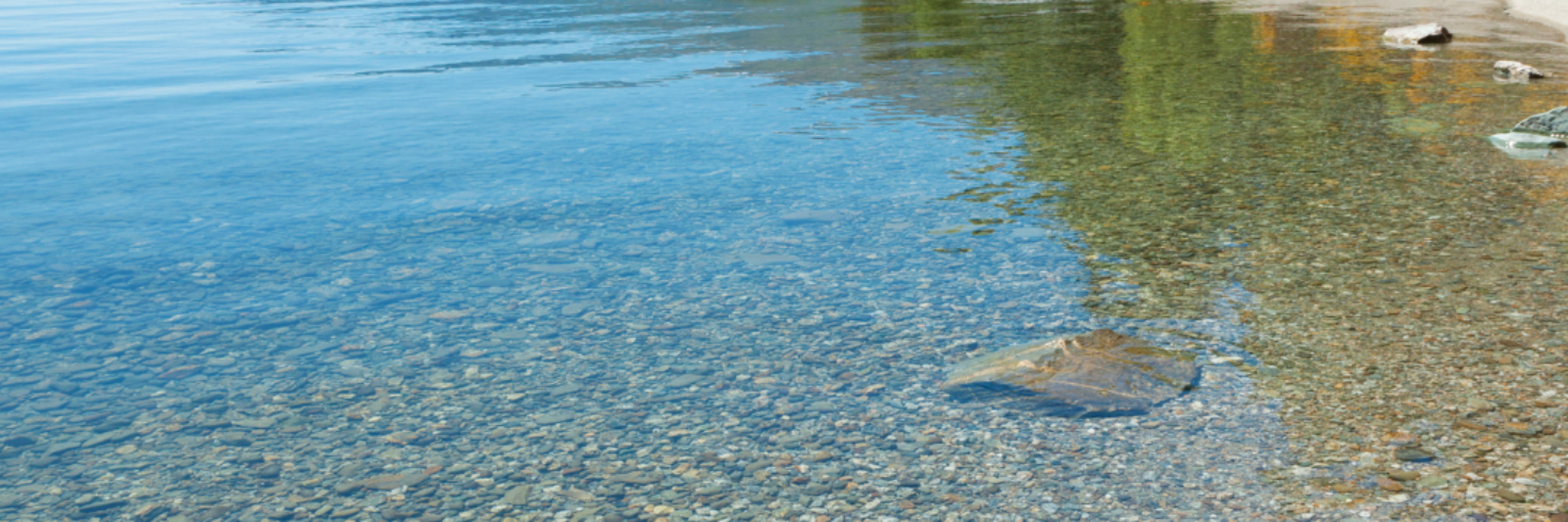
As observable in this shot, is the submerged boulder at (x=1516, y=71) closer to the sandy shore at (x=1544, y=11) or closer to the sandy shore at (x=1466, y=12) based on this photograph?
the sandy shore at (x=1466, y=12)

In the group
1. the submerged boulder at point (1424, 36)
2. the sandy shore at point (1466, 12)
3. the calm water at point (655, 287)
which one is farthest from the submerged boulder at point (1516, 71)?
the sandy shore at point (1466, 12)

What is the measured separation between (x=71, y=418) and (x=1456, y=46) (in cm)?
1812

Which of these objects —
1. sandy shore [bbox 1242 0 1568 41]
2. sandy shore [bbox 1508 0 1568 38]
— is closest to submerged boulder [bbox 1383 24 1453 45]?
sandy shore [bbox 1242 0 1568 41]

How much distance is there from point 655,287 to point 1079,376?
2646 millimetres

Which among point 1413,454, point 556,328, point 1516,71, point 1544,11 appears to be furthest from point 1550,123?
point 1544,11

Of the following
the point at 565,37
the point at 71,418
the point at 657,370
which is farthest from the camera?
the point at 565,37

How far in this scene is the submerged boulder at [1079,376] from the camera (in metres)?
4.74

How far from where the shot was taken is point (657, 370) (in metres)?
5.34

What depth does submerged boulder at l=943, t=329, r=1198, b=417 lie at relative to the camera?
474 cm

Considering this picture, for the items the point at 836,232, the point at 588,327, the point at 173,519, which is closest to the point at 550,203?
the point at 836,232

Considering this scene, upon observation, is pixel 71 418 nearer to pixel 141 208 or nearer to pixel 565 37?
pixel 141 208

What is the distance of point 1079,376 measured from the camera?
4.91 m

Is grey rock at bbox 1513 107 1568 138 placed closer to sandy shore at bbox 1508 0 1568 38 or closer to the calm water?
the calm water

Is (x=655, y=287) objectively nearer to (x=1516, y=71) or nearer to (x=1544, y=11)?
(x=1516, y=71)
